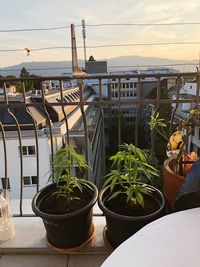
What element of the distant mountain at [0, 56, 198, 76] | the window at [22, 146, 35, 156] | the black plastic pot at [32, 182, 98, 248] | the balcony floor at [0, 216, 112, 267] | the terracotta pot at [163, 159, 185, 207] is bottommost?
the window at [22, 146, 35, 156]

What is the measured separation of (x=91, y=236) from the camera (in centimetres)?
152

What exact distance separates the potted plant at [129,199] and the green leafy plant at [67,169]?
199 millimetres

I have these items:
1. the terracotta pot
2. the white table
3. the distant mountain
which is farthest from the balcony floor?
the distant mountain

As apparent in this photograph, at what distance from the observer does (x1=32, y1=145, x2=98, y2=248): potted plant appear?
4.44 ft

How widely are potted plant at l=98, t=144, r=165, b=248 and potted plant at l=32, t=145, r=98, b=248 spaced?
0.13 meters

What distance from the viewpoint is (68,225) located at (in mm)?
1357

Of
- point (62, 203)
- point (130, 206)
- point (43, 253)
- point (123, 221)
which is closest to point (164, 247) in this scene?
point (123, 221)

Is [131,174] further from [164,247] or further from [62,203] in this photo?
[164,247]

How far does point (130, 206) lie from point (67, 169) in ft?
1.52

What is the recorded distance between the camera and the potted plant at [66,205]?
1.35 meters

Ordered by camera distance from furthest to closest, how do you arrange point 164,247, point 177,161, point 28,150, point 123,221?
point 28,150, point 177,161, point 123,221, point 164,247

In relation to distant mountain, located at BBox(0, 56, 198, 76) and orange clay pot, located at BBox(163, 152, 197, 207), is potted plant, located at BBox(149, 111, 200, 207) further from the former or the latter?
distant mountain, located at BBox(0, 56, 198, 76)

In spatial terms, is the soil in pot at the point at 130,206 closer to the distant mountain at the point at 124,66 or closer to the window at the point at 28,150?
the distant mountain at the point at 124,66

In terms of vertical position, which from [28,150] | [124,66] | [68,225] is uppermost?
[124,66]
